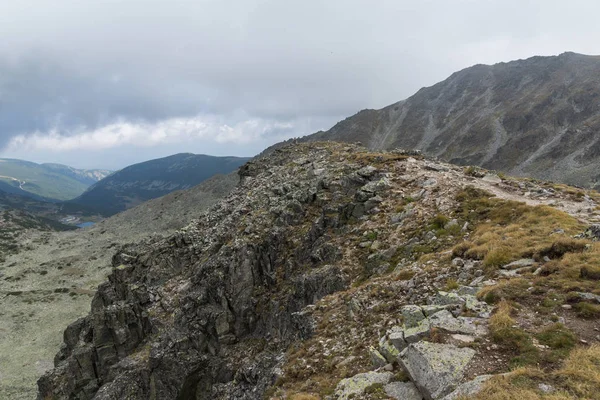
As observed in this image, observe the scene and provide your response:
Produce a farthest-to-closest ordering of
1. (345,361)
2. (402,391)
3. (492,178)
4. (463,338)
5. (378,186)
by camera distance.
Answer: (378,186) → (492,178) → (345,361) → (463,338) → (402,391)

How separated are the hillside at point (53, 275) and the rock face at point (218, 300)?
16088 millimetres

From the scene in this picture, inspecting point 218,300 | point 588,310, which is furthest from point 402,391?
point 218,300

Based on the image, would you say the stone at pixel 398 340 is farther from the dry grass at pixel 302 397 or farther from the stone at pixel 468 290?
the stone at pixel 468 290

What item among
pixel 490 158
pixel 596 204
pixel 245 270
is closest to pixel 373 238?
pixel 245 270

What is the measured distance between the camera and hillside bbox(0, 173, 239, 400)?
176 feet

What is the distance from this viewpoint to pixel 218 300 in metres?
33.0

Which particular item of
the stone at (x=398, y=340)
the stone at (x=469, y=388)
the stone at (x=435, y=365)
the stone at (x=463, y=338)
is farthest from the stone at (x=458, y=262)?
the stone at (x=469, y=388)

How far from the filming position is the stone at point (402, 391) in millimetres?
10743

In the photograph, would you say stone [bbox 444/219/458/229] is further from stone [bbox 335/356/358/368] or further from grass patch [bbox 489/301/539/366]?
stone [bbox 335/356/358/368]

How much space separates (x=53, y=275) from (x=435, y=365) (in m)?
113

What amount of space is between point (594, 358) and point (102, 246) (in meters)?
132

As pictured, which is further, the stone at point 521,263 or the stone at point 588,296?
the stone at point 521,263

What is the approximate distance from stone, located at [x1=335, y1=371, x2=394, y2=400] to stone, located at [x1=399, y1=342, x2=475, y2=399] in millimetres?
1012

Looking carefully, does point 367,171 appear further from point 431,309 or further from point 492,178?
point 431,309
